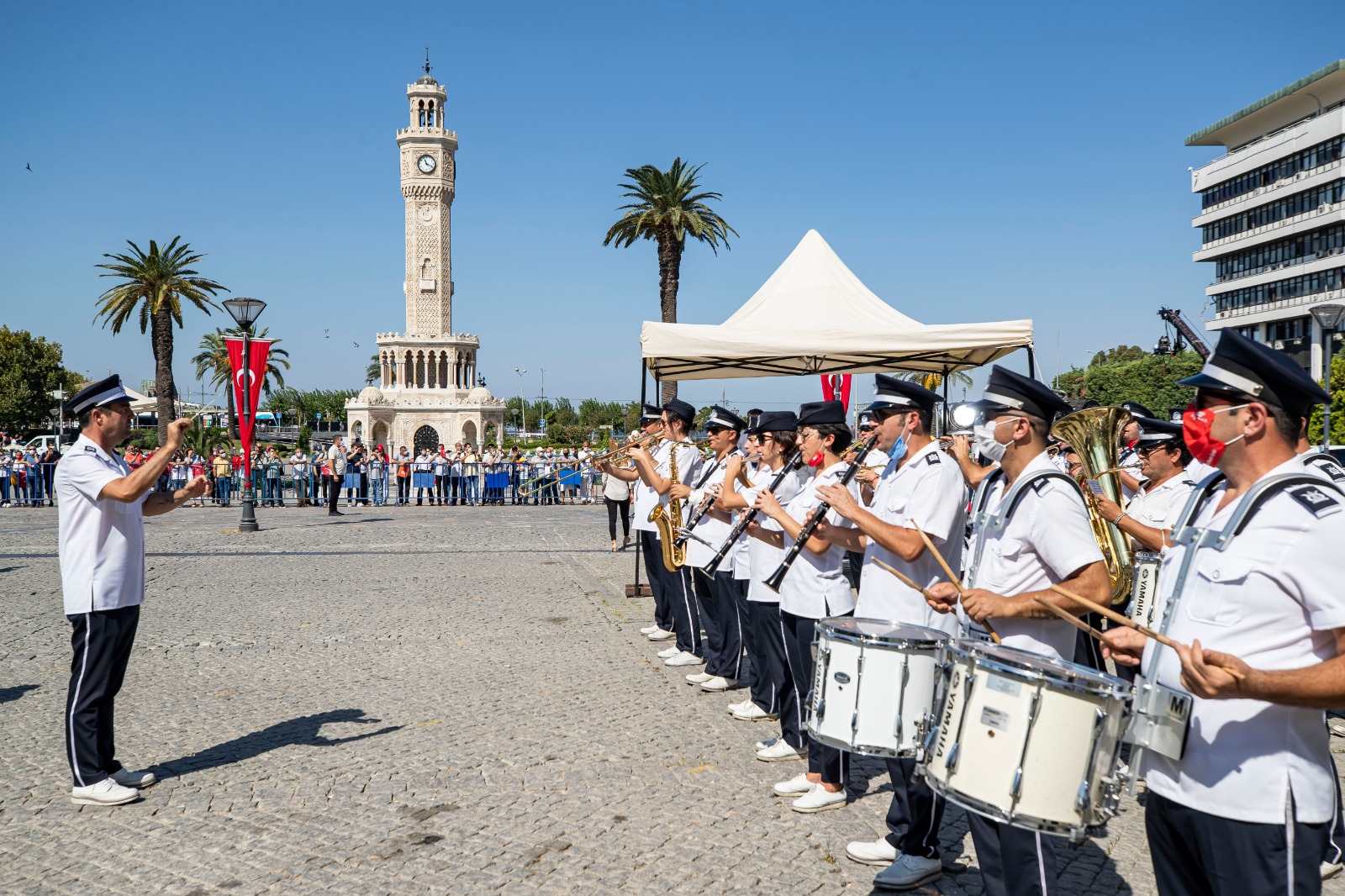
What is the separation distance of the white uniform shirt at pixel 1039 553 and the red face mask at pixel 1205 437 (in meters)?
0.80

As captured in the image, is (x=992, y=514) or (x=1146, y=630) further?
(x=992, y=514)

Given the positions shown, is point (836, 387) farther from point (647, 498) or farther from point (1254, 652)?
point (1254, 652)

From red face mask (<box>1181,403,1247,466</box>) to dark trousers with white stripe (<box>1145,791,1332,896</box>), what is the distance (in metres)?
0.87

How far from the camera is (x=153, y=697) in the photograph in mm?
7230

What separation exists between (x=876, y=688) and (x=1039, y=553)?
31.5 inches

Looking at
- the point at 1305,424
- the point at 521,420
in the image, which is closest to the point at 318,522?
the point at 1305,424

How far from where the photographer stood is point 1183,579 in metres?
2.72

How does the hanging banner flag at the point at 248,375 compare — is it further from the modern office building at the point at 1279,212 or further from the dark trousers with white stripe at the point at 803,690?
the modern office building at the point at 1279,212

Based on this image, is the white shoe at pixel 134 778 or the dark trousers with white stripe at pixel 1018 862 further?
the white shoe at pixel 134 778

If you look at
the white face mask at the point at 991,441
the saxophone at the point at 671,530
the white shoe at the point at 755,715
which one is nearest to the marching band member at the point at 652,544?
the saxophone at the point at 671,530

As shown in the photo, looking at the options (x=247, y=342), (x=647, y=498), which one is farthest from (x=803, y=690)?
(x=247, y=342)

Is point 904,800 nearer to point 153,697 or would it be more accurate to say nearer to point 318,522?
point 153,697

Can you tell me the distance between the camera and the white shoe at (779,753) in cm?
595

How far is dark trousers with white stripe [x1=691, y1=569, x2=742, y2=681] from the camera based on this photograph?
24.8 feet
